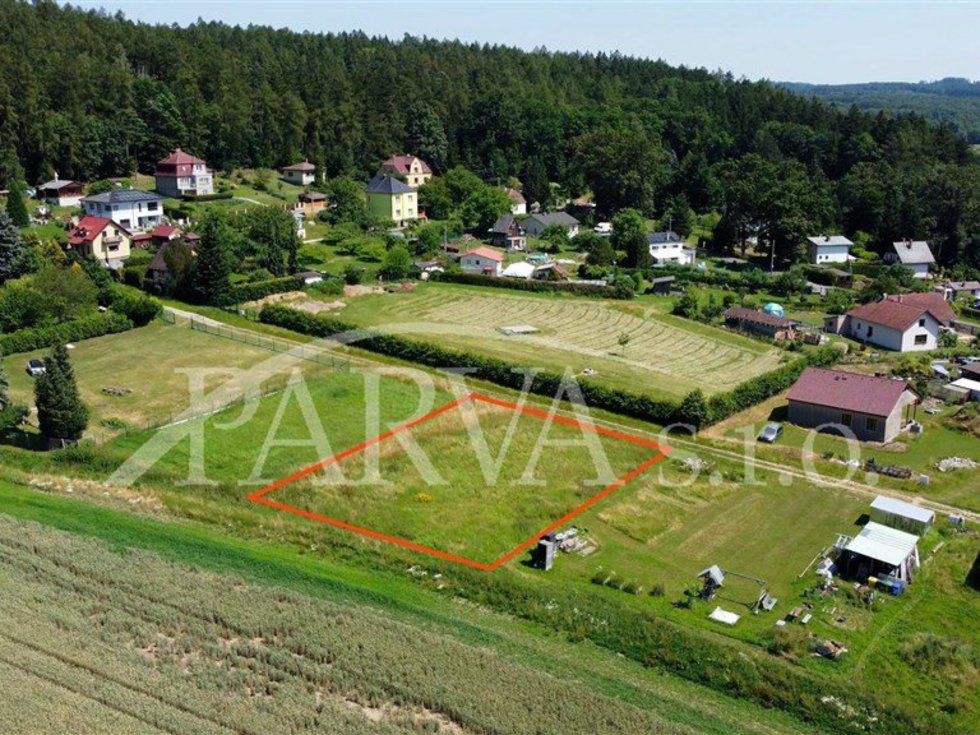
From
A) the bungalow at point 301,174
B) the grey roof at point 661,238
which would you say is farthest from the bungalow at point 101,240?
the grey roof at point 661,238

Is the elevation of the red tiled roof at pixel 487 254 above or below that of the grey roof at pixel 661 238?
below

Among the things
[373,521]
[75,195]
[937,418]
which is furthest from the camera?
[75,195]

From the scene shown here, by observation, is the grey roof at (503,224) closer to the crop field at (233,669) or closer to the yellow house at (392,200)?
the yellow house at (392,200)

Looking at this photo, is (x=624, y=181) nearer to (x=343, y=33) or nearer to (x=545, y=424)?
(x=545, y=424)

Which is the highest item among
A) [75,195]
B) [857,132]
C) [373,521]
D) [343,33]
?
[343,33]

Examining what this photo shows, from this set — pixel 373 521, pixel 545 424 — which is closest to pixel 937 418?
pixel 545 424

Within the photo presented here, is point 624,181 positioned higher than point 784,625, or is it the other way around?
Answer: point 624,181
